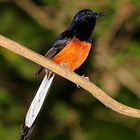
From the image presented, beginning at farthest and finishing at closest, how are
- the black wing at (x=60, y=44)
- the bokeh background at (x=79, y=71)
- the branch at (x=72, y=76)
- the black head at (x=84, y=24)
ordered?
1. the bokeh background at (x=79, y=71)
2. the black head at (x=84, y=24)
3. the black wing at (x=60, y=44)
4. the branch at (x=72, y=76)

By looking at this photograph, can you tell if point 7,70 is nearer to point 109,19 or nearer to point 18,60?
point 18,60

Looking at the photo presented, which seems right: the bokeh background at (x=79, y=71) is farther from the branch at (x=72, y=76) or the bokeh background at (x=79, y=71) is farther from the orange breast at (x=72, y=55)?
the branch at (x=72, y=76)

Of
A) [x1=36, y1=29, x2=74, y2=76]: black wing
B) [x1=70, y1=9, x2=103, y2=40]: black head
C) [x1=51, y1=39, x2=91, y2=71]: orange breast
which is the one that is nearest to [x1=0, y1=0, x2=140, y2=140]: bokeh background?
[x1=70, y1=9, x2=103, y2=40]: black head

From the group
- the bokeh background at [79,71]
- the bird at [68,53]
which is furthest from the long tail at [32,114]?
the bokeh background at [79,71]

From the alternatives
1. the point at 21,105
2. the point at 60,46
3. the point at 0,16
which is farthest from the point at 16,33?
the point at 60,46

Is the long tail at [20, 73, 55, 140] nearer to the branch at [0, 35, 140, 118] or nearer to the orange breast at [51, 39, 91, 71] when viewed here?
the orange breast at [51, 39, 91, 71]
